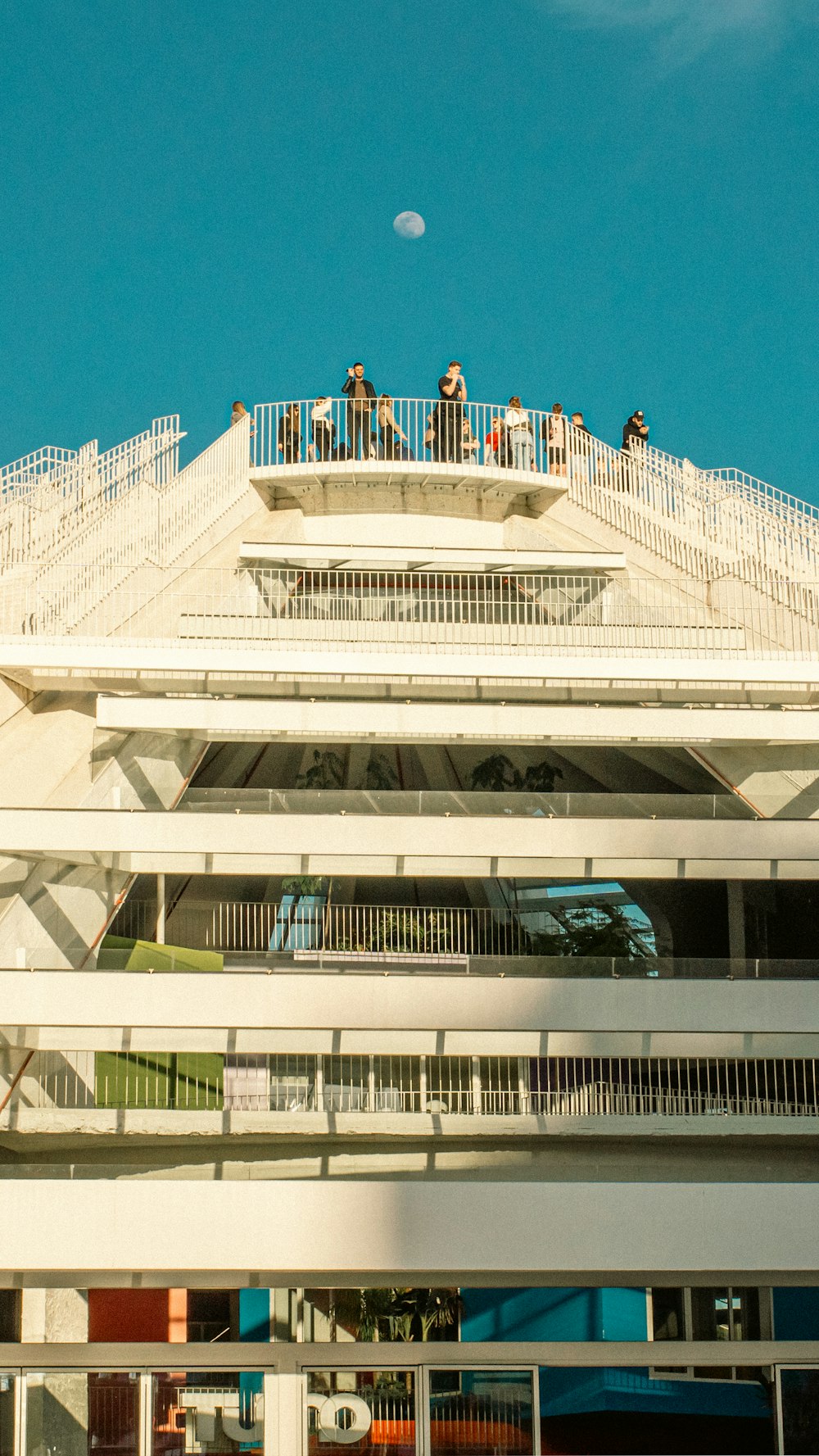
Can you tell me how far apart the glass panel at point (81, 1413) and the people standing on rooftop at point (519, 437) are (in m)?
18.7

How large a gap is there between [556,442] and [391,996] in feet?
45.2

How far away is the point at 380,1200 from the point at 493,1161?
262 inches

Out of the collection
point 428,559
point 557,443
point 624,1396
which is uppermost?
point 557,443

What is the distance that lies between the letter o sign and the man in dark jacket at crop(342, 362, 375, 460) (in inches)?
705

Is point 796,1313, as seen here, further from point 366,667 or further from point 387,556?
point 387,556

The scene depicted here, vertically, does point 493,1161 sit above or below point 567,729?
below

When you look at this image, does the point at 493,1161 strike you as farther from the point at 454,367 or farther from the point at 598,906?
the point at 454,367

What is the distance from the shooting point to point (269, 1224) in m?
17.3

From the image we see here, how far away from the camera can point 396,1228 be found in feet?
56.8

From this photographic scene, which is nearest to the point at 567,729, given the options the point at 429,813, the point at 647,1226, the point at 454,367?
the point at 429,813

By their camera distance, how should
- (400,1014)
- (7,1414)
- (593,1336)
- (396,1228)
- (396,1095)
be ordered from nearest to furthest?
(396,1228)
(7,1414)
(593,1336)
(400,1014)
(396,1095)

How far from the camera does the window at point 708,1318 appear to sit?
64.1 feet

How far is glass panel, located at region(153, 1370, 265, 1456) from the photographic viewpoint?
1875 centimetres

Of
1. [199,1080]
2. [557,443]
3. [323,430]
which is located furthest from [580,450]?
[199,1080]
